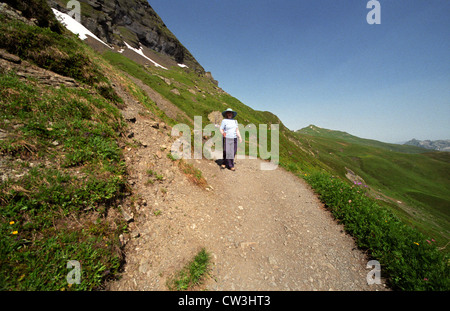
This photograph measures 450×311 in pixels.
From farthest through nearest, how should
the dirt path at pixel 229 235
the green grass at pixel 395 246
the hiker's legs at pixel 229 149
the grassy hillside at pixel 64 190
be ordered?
the hiker's legs at pixel 229 149 < the dirt path at pixel 229 235 < the green grass at pixel 395 246 < the grassy hillside at pixel 64 190

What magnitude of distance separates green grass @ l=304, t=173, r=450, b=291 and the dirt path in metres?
0.40

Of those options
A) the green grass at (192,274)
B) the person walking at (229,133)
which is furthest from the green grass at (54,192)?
the person walking at (229,133)

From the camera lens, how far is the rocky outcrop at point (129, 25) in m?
46.2

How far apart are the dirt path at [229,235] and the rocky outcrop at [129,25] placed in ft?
201

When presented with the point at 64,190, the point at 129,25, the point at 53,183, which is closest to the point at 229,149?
the point at 64,190

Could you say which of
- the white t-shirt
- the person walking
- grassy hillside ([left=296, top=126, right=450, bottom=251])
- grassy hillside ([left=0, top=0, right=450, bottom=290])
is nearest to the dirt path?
grassy hillside ([left=0, top=0, right=450, bottom=290])

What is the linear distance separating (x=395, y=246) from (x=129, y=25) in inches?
4096

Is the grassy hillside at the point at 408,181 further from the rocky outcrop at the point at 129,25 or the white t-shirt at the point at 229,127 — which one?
the rocky outcrop at the point at 129,25

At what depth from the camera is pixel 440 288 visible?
3352 mm

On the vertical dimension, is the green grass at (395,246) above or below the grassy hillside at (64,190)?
below

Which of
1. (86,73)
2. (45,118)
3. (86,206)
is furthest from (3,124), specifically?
(86,73)

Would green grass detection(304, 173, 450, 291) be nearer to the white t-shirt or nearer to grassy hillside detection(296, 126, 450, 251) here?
the white t-shirt

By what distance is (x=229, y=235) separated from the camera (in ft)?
17.0
